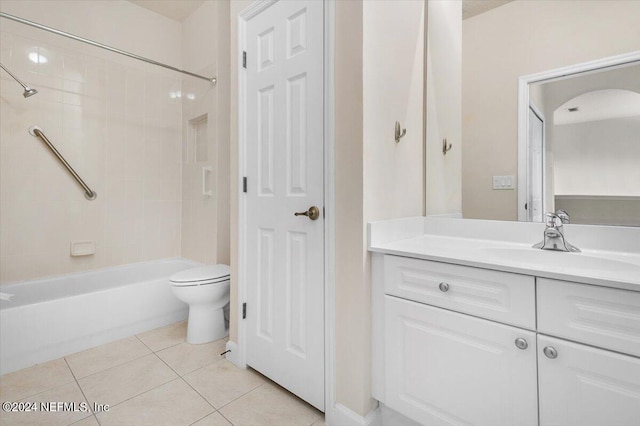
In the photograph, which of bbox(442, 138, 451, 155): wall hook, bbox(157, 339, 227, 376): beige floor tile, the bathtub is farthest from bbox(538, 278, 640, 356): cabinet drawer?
the bathtub

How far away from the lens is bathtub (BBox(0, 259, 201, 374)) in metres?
1.79

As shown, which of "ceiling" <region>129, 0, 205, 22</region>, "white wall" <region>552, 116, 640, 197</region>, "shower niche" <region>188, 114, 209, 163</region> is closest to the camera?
"white wall" <region>552, 116, 640, 197</region>

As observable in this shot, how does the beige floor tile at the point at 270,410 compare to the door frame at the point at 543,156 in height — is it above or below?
below

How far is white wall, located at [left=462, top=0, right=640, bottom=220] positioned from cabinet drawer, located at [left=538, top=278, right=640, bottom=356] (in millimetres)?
599

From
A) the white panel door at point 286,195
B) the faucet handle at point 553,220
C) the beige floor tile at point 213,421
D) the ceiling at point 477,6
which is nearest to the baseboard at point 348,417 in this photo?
the white panel door at point 286,195

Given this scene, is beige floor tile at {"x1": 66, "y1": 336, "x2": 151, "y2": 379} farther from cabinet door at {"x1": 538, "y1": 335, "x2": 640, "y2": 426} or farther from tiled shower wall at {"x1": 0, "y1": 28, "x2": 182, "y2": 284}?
cabinet door at {"x1": 538, "y1": 335, "x2": 640, "y2": 426}

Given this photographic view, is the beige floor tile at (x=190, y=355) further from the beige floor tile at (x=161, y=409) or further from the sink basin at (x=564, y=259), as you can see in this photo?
the sink basin at (x=564, y=259)

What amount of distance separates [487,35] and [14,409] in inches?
113

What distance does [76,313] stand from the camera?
198 centimetres

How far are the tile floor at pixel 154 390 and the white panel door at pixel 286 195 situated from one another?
0.39ft

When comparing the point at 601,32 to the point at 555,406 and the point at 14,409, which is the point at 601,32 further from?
the point at 14,409

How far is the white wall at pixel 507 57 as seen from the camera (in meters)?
1.23

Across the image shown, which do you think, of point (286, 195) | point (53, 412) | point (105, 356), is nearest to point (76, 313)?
point (105, 356)

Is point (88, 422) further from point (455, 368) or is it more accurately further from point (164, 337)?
point (455, 368)
